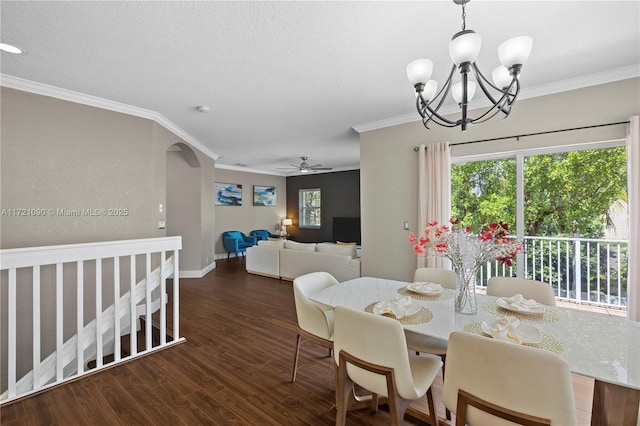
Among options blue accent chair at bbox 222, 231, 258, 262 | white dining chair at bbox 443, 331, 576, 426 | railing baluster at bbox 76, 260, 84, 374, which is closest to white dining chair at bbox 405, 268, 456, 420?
white dining chair at bbox 443, 331, 576, 426

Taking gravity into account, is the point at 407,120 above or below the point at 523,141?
above

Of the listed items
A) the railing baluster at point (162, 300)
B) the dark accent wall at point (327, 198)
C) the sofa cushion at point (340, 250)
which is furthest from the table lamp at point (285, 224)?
the railing baluster at point (162, 300)

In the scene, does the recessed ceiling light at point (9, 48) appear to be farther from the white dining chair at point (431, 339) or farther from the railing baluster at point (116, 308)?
the white dining chair at point (431, 339)

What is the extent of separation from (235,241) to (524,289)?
6886mm

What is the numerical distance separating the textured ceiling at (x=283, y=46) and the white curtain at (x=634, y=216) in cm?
62

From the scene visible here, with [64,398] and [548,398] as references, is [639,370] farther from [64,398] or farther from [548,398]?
[64,398]

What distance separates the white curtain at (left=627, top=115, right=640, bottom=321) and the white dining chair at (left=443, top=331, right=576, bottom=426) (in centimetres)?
248

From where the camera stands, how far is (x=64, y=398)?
211 centimetres

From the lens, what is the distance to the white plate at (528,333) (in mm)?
1349

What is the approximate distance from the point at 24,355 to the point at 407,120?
503cm

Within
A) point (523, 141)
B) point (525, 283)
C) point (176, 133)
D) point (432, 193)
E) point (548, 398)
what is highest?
point (176, 133)

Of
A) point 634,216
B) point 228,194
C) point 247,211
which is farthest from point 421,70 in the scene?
point 247,211

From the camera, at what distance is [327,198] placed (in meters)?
9.03

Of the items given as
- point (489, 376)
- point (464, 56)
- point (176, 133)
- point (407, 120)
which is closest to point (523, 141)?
point (407, 120)
